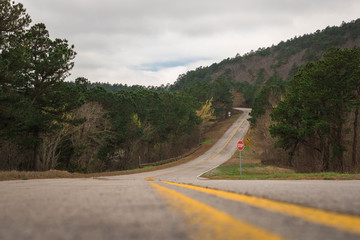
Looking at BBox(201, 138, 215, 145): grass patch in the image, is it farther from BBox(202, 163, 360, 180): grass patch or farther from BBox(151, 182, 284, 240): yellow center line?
BBox(151, 182, 284, 240): yellow center line

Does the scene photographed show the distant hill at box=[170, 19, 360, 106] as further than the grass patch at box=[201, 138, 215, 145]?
Yes

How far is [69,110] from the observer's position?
24578 mm

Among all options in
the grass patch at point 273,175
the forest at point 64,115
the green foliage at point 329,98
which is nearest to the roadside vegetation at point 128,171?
the forest at point 64,115

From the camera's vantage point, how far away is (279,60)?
165m

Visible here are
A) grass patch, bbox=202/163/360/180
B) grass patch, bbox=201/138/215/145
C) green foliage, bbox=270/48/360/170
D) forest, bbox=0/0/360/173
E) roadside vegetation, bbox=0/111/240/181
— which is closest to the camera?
grass patch, bbox=202/163/360/180

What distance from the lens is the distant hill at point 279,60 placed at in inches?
4974

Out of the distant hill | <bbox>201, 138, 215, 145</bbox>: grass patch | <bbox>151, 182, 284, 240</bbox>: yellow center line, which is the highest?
the distant hill

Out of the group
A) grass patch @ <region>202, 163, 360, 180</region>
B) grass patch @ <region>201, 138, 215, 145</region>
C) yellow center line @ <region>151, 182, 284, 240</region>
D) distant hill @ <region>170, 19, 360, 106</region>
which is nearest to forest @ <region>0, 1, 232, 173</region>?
grass patch @ <region>201, 138, 215, 145</region>

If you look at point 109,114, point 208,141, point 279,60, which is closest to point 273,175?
point 109,114

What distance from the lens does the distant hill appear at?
126338 mm

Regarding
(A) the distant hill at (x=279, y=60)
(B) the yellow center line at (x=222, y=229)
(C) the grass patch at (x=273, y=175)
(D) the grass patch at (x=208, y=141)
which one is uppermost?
(A) the distant hill at (x=279, y=60)

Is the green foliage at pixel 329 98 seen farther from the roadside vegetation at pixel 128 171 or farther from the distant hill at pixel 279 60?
the distant hill at pixel 279 60

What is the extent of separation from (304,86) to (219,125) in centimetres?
5319

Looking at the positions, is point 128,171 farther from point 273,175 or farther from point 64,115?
point 273,175
